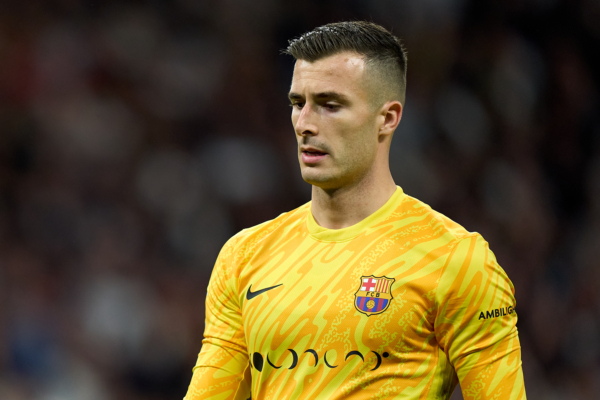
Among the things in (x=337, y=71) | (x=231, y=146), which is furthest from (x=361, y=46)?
(x=231, y=146)

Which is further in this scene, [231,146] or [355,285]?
[231,146]

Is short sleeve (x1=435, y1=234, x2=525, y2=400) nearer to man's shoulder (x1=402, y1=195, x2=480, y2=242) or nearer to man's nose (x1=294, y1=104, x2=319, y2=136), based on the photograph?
man's shoulder (x1=402, y1=195, x2=480, y2=242)

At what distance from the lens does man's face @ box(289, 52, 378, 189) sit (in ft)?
5.60

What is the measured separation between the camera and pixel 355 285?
67.2 inches

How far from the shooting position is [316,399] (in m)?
1.67

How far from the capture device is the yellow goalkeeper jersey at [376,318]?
1619 millimetres

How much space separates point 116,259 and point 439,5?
2.73 meters

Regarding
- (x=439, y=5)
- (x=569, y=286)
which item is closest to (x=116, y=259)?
(x=439, y=5)

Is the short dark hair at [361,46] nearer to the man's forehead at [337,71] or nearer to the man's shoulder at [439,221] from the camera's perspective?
the man's forehead at [337,71]

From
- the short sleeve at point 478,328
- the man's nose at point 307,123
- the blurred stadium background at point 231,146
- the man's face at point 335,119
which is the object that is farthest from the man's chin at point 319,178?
the blurred stadium background at point 231,146

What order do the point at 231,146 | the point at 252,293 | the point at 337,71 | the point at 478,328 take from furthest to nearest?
1. the point at 231,146
2. the point at 252,293
3. the point at 337,71
4. the point at 478,328

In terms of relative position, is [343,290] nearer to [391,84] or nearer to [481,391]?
[481,391]

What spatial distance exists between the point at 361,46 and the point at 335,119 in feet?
0.70

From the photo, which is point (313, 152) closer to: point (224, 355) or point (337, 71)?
point (337, 71)
